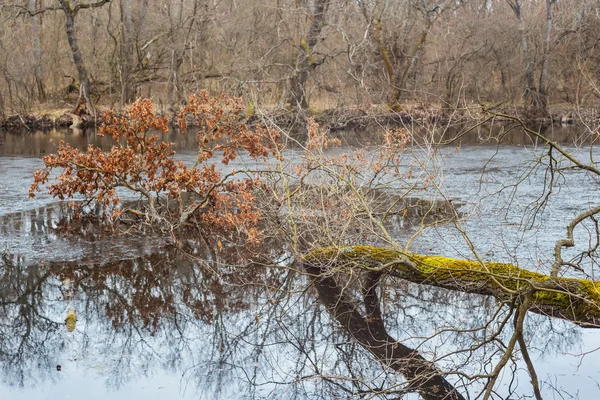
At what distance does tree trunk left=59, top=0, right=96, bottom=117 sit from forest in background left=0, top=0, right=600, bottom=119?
5 centimetres

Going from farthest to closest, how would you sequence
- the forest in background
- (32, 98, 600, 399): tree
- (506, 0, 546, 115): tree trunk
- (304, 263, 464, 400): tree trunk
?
the forest in background → (506, 0, 546, 115): tree trunk → (32, 98, 600, 399): tree → (304, 263, 464, 400): tree trunk

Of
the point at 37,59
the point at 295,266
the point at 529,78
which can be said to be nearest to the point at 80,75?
the point at 37,59

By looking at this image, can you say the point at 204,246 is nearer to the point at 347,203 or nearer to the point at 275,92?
the point at 347,203

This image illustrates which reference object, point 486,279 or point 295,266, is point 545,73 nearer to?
point 295,266

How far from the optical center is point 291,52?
103 ft

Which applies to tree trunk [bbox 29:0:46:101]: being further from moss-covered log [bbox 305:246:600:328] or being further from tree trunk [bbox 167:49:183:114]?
moss-covered log [bbox 305:246:600:328]

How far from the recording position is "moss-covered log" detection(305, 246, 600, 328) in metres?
6.62

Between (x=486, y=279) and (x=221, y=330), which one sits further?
(x=221, y=330)

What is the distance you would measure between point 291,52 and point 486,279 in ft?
82.4

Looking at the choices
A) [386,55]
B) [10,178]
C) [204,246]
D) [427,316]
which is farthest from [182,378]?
[386,55]

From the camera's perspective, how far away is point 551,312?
24.0 ft

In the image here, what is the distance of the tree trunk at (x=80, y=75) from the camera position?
30.9 metres

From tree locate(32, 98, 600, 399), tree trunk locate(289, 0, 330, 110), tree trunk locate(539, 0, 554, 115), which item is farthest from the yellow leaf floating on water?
tree trunk locate(539, 0, 554, 115)

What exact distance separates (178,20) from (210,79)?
323 centimetres
